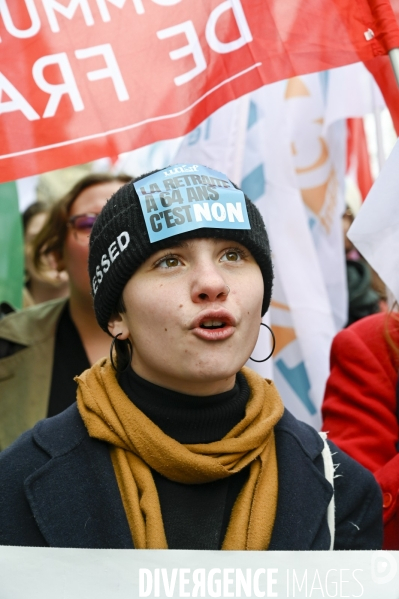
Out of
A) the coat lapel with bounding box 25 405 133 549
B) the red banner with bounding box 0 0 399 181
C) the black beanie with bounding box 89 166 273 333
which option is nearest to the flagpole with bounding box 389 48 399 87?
the red banner with bounding box 0 0 399 181

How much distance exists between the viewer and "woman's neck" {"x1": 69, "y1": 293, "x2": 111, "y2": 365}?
321 centimetres

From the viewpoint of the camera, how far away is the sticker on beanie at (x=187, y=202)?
175 cm

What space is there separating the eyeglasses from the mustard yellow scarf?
58.9 inches

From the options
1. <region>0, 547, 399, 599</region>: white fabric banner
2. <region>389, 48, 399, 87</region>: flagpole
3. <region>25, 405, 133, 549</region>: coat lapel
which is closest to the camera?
<region>0, 547, 399, 599</region>: white fabric banner

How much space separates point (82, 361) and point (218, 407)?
143cm

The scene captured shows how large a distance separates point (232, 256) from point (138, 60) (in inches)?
28.6

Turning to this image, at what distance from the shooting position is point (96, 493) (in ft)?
5.66

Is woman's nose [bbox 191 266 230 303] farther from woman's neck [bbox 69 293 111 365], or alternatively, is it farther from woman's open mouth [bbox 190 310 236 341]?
woman's neck [bbox 69 293 111 365]

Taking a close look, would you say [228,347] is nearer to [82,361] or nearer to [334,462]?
[334,462]

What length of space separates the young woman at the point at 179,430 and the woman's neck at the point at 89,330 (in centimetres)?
130

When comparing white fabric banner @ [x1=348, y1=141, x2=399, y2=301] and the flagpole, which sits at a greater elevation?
the flagpole

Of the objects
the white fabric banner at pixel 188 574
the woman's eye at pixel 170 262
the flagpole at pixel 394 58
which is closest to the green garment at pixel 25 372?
the woman's eye at pixel 170 262

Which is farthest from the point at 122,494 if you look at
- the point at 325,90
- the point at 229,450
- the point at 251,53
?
the point at 325,90

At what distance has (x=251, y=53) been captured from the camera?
2.24 meters
